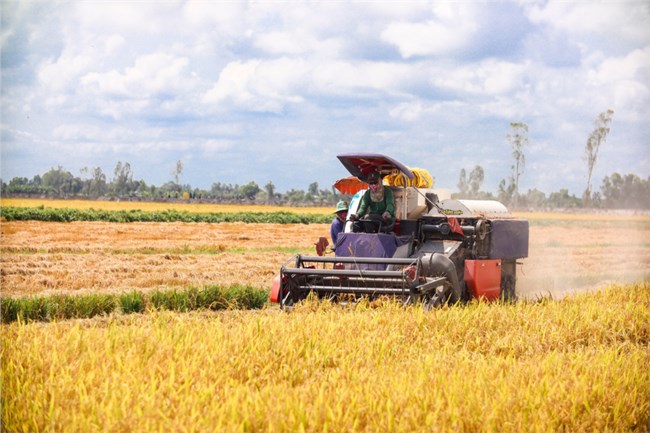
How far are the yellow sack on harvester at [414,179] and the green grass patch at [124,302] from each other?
2.69 m

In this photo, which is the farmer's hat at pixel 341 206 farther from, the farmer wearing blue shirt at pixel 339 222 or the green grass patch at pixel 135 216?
the green grass patch at pixel 135 216

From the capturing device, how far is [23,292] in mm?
12258

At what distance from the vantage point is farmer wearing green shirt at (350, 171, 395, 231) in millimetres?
9758

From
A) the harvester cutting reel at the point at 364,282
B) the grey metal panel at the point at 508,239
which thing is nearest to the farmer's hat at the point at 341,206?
the harvester cutting reel at the point at 364,282

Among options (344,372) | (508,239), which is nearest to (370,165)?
(508,239)

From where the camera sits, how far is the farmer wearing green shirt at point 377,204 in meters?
9.76

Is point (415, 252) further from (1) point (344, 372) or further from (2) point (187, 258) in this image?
(2) point (187, 258)

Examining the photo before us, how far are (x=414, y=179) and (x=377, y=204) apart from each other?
65 centimetres

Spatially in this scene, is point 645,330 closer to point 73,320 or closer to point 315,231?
point 73,320

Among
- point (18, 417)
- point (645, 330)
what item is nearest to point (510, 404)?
point (18, 417)

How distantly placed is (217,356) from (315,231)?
2825 centimetres

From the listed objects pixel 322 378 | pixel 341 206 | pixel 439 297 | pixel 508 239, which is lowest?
pixel 322 378

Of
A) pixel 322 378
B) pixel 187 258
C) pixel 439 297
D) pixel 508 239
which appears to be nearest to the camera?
pixel 322 378

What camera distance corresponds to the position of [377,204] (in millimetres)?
9898
